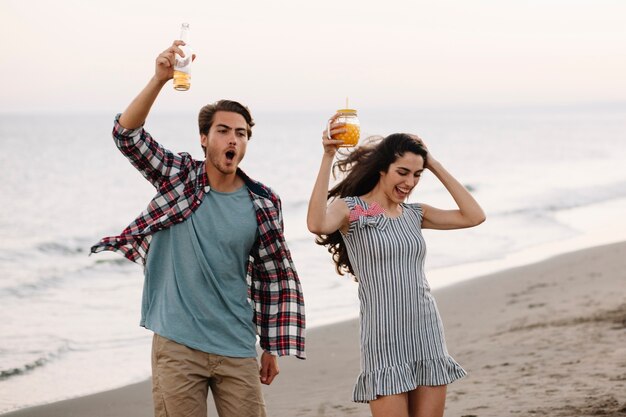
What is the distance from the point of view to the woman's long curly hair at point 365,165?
15.9 feet

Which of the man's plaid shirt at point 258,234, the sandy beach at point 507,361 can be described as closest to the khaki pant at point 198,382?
the man's plaid shirt at point 258,234

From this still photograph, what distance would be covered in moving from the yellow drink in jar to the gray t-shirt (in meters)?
0.61

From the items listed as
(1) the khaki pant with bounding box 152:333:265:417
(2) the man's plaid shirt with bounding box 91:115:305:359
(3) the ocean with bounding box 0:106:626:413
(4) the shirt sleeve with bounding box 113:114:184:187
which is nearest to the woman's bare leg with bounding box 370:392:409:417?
(2) the man's plaid shirt with bounding box 91:115:305:359

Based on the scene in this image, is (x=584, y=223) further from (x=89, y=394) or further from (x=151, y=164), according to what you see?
(x=151, y=164)

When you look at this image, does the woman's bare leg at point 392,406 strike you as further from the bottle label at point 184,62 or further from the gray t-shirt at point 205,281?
the bottle label at point 184,62

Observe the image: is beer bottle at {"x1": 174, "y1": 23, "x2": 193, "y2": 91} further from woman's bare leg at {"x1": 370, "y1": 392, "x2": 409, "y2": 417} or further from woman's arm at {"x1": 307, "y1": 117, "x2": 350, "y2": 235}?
woman's bare leg at {"x1": 370, "y1": 392, "x2": 409, "y2": 417}

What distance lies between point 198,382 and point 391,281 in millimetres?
1071

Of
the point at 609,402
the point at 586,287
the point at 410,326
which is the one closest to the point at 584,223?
the point at 586,287

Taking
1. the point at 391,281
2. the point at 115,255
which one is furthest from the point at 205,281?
the point at 115,255

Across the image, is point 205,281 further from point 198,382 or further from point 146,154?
point 146,154

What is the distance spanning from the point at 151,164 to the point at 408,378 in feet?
5.20

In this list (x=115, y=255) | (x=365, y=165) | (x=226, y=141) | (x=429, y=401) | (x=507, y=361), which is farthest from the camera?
(x=115, y=255)

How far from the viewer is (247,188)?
4.50 meters

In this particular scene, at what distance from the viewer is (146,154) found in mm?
4301
